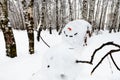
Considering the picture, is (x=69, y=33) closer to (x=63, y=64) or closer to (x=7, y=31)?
(x=63, y=64)

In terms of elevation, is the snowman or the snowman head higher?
the snowman head

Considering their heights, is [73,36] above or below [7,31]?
above

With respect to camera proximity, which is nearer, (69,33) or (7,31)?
(69,33)

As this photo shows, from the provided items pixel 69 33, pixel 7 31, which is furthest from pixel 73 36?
pixel 7 31

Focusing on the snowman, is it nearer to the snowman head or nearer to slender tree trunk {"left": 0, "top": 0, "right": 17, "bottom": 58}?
the snowman head

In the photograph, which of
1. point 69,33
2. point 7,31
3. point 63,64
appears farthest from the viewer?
point 7,31

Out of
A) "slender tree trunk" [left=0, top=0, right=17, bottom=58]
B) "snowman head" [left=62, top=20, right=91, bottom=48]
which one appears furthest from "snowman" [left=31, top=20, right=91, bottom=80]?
"slender tree trunk" [left=0, top=0, right=17, bottom=58]

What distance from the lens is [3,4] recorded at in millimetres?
6973

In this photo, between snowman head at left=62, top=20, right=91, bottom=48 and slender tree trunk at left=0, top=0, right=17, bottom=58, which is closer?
snowman head at left=62, top=20, right=91, bottom=48

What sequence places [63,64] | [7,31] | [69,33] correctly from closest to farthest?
[63,64] → [69,33] → [7,31]

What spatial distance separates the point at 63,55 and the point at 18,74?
→ 4.99m

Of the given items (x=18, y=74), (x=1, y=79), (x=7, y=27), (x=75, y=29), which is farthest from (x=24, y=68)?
(x=75, y=29)

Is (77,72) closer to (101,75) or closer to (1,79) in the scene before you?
(1,79)

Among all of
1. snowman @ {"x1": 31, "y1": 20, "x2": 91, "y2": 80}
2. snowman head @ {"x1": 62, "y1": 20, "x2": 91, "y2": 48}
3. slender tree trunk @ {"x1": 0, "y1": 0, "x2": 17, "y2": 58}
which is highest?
snowman head @ {"x1": 62, "y1": 20, "x2": 91, "y2": 48}
